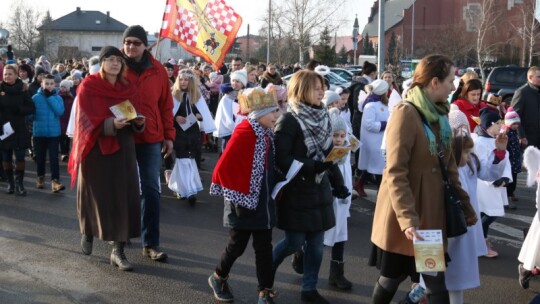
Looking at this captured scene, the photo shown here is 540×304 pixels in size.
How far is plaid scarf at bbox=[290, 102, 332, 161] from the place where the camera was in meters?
5.25

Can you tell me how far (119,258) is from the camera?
21.3ft

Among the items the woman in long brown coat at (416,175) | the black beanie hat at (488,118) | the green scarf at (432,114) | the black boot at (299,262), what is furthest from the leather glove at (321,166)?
the black beanie hat at (488,118)

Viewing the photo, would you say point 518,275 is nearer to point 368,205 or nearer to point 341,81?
point 368,205

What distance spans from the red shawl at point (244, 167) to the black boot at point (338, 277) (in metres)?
1.27

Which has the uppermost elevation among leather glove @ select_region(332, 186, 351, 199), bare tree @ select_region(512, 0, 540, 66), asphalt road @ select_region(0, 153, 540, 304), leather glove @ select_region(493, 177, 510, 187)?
bare tree @ select_region(512, 0, 540, 66)

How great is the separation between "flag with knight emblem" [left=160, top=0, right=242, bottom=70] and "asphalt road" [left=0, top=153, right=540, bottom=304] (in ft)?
8.65

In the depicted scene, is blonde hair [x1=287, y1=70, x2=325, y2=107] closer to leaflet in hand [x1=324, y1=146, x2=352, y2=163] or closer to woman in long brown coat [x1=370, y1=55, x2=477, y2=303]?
leaflet in hand [x1=324, y1=146, x2=352, y2=163]

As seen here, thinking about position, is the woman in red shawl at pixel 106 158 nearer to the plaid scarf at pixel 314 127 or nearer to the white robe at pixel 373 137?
the plaid scarf at pixel 314 127

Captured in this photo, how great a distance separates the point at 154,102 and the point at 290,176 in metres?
2.04

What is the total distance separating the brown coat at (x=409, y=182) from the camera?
416cm

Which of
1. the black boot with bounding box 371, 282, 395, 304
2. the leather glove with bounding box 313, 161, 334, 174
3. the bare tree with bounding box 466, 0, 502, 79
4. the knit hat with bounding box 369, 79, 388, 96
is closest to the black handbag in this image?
the black boot with bounding box 371, 282, 395, 304

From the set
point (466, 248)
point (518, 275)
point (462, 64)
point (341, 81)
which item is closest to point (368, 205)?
point (518, 275)

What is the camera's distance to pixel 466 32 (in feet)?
186

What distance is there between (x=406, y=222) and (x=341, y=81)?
28.7 m
